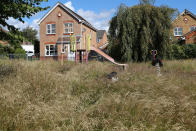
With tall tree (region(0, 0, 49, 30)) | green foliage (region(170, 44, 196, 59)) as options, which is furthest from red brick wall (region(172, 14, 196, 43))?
tall tree (region(0, 0, 49, 30))

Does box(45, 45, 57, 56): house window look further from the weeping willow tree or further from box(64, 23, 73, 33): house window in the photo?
the weeping willow tree

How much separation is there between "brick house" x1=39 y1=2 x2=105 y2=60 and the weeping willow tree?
265 inches

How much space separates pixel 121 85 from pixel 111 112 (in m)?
1.61

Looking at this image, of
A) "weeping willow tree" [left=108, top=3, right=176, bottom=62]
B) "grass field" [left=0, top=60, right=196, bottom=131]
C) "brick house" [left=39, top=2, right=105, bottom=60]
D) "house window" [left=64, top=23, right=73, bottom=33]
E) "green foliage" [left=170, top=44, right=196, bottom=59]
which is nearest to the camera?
"grass field" [left=0, top=60, right=196, bottom=131]

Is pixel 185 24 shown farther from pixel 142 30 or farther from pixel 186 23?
pixel 142 30

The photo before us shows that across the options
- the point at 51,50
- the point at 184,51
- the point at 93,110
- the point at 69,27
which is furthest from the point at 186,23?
the point at 93,110

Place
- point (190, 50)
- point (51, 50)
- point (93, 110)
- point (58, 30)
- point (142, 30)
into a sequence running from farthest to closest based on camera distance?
point (51, 50) → point (58, 30) → point (190, 50) → point (142, 30) → point (93, 110)

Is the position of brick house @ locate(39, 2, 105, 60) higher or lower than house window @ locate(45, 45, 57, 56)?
higher

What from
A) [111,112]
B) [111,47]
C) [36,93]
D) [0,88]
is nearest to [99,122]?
[111,112]

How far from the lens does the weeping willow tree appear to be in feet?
47.4

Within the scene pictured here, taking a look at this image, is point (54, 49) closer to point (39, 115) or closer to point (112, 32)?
point (112, 32)

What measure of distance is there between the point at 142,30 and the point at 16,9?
12.9m

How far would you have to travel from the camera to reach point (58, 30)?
20953 millimetres

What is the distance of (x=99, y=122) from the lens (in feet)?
9.07
